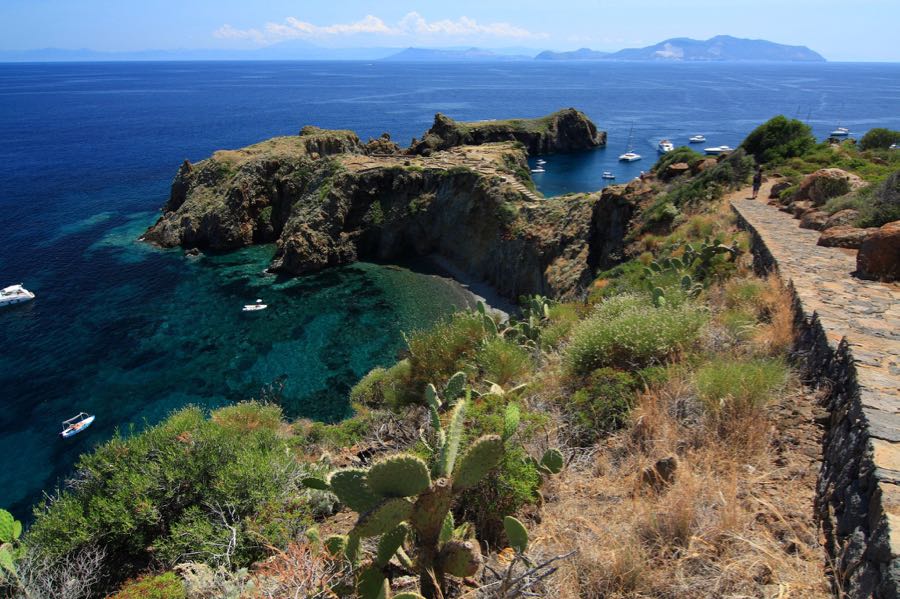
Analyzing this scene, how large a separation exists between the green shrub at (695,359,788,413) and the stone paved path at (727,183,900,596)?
2.78 ft

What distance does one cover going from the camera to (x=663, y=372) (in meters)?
7.44

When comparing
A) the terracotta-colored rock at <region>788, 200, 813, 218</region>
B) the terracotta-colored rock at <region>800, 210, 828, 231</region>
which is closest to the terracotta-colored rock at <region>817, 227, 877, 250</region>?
the terracotta-colored rock at <region>800, 210, 828, 231</region>

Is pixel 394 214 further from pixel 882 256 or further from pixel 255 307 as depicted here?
pixel 882 256

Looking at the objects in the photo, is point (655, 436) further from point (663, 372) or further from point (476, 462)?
point (476, 462)

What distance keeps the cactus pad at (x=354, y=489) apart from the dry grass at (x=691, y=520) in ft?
5.87

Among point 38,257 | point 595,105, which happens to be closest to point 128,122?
point 38,257

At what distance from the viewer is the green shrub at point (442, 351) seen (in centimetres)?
1196

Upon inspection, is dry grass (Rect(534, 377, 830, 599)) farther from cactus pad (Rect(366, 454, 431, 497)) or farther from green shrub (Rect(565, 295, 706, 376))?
green shrub (Rect(565, 295, 706, 376))

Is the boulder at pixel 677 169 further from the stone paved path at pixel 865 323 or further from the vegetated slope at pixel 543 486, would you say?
the vegetated slope at pixel 543 486

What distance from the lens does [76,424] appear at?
22.6 meters

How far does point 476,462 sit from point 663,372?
391 cm

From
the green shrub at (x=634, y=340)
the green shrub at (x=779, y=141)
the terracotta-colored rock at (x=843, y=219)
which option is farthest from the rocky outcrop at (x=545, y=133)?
the green shrub at (x=634, y=340)

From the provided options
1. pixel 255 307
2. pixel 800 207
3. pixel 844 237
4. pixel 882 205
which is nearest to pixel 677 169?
pixel 800 207

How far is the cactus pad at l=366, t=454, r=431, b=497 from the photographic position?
437 cm
